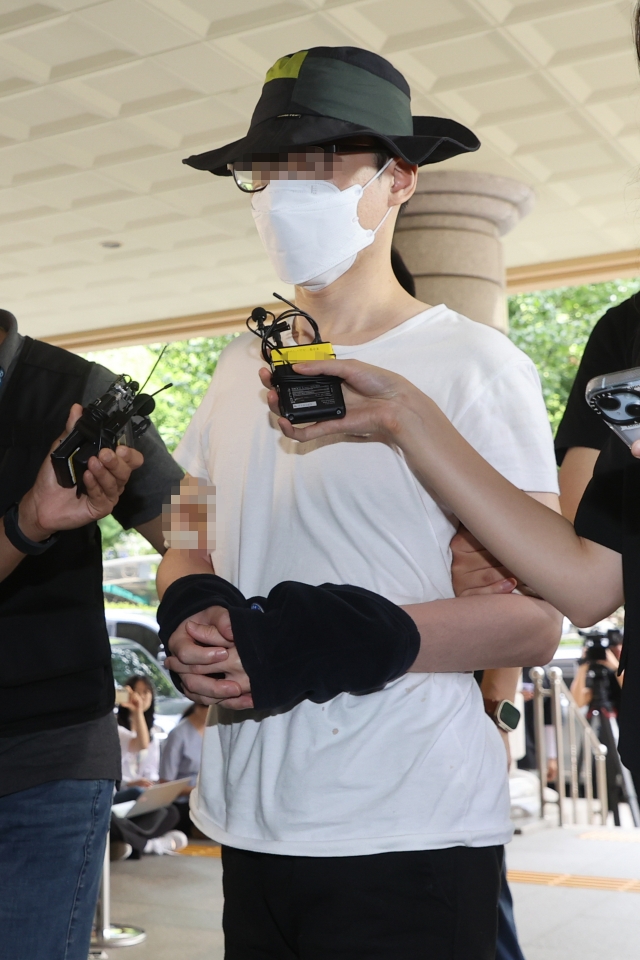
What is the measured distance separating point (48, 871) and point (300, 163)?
49.7 inches

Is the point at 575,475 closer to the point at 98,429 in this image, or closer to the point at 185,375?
the point at 98,429

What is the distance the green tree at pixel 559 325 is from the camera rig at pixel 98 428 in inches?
599

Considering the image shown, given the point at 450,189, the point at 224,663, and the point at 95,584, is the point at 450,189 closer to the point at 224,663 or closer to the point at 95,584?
the point at 95,584

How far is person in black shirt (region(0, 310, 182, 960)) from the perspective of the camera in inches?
73.3

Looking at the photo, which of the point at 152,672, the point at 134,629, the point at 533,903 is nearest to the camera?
the point at 533,903

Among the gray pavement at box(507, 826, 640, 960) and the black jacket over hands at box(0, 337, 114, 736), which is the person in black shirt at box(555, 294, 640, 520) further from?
the gray pavement at box(507, 826, 640, 960)

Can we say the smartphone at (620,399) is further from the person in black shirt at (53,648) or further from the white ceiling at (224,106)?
the white ceiling at (224,106)

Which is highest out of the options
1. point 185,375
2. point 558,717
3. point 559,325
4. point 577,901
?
point 559,325

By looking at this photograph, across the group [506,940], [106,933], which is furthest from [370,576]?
[106,933]

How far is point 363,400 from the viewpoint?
152 centimetres

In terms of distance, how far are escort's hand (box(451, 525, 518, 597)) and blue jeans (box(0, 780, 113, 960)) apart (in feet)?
2.62

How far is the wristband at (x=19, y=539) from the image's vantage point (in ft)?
6.17

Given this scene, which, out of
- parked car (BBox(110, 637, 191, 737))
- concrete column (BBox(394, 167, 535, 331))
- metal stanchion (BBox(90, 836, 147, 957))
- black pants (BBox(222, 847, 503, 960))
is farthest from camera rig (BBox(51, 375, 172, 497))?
parked car (BBox(110, 637, 191, 737))

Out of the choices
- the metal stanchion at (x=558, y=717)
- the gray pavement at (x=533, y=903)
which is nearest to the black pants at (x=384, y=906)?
the gray pavement at (x=533, y=903)
